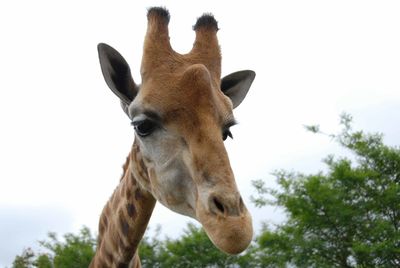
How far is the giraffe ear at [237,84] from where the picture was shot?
530 cm

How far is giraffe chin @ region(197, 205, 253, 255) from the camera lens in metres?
3.17

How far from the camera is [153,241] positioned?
59.9ft

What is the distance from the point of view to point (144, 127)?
402cm

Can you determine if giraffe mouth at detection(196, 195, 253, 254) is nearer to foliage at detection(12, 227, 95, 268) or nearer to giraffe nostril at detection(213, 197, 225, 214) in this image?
giraffe nostril at detection(213, 197, 225, 214)

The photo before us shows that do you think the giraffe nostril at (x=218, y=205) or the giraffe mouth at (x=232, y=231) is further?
the giraffe nostril at (x=218, y=205)

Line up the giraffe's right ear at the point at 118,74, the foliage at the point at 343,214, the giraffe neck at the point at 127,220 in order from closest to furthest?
the giraffe's right ear at the point at 118,74
the giraffe neck at the point at 127,220
the foliage at the point at 343,214

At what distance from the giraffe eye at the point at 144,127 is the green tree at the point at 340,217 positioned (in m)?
10.6

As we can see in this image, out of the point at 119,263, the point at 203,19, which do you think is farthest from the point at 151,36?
the point at 119,263

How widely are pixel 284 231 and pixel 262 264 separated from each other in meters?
1.53

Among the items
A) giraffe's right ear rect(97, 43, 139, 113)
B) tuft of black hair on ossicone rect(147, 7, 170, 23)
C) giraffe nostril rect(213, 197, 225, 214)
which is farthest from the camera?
tuft of black hair on ossicone rect(147, 7, 170, 23)

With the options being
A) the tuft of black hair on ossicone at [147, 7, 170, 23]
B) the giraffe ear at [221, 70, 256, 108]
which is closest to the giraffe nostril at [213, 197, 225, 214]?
the tuft of black hair on ossicone at [147, 7, 170, 23]

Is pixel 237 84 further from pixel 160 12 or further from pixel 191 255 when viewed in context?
pixel 191 255

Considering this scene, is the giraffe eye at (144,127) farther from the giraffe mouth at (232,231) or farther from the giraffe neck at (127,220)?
the giraffe mouth at (232,231)

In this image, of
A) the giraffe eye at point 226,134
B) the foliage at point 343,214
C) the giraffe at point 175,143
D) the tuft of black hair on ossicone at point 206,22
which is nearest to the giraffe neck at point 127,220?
the giraffe at point 175,143
